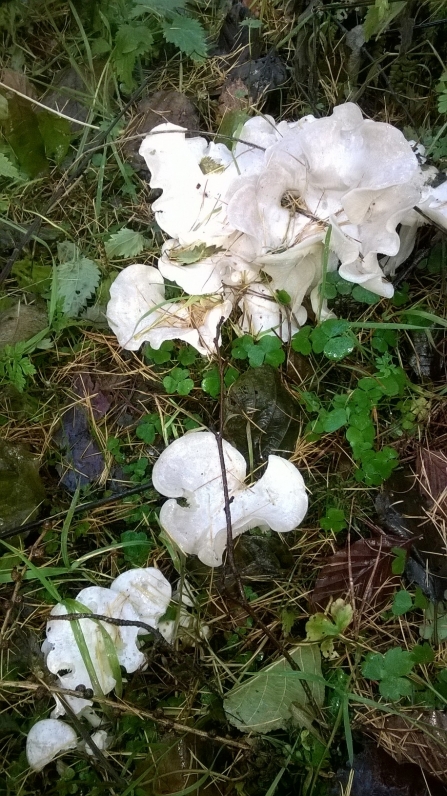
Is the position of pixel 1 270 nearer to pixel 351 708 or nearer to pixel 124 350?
pixel 124 350

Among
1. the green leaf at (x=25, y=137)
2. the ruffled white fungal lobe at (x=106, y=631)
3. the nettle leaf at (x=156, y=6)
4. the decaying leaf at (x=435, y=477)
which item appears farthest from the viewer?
the green leaf at (x=25, y=137)

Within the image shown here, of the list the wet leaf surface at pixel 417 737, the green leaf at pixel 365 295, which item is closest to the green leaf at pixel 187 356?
the green leaf at pixel 365 295

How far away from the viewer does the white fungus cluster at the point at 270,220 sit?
1973 millimetres

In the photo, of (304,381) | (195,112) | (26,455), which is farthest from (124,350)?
(195,112)

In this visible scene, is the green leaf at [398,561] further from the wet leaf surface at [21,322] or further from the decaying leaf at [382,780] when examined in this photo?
the wet leaf surface at [21,322]

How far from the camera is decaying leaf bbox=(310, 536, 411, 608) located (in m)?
2.12

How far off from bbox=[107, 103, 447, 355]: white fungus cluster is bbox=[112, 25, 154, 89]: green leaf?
1.31ft

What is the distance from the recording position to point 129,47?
94.3 inches

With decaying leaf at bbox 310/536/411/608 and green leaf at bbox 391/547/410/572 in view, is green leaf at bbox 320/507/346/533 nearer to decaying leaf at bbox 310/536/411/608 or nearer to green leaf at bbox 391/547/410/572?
decaying leaf at bbox 310/536/411/608

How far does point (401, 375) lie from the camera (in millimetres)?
2203

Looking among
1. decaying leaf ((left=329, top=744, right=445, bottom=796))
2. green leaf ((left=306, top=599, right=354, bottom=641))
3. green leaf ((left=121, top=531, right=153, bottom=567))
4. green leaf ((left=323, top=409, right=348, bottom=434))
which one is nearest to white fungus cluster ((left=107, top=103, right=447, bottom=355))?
green leaf ((left=323, top=409, right=348, bottom=434))

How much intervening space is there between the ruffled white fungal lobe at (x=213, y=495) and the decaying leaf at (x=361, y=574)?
28 cm

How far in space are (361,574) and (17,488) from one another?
4.49 feet

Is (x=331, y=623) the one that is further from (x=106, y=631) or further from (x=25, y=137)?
(x=25, y=137)
